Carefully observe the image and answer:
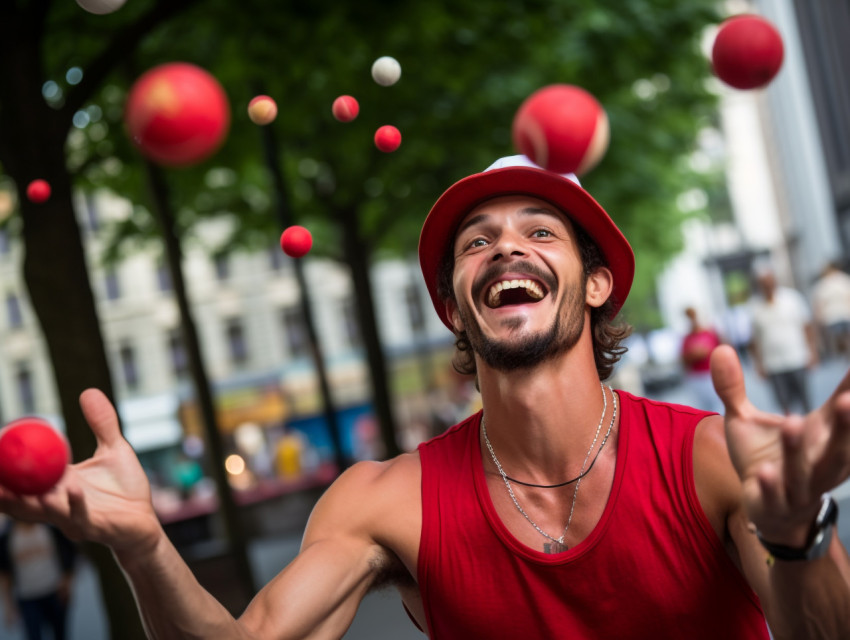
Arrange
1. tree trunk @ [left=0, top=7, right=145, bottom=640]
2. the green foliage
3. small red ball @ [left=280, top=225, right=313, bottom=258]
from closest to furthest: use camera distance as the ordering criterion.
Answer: small red ball @ [left=280, top=225, right=313, bottom=258] → tree trunk @ [left=0, top=7, right=145, bottom=640] → the green foliage

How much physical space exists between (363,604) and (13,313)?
34394 mm

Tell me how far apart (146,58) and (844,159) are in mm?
21312

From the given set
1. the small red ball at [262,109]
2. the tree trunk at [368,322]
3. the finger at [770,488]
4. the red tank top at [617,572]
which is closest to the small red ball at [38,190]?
the small red ball at [262,109]

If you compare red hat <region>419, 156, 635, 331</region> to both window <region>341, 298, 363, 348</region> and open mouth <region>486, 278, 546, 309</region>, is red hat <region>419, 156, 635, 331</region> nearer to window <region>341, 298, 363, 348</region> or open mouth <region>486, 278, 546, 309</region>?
open mouth <region>486, 278, 546, 309</region>

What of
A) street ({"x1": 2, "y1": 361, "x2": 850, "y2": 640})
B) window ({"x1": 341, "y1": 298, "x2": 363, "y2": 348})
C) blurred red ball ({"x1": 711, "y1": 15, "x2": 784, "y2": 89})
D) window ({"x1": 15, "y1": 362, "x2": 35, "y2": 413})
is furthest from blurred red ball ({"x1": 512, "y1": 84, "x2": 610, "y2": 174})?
window ({"x1": 15, "y1": 362, "x2": 35, "y2": 413})

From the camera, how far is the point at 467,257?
3209mm

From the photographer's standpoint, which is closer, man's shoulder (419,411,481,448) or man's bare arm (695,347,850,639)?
man's bare arm (695,347,850,639)

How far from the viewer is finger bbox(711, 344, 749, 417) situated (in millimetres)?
2139

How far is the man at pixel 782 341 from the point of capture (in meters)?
9.84

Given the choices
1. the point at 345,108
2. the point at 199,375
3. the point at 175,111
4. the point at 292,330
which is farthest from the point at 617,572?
the point at 292,330

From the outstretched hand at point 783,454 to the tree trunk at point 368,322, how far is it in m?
12.0

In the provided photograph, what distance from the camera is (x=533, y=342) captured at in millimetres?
2963

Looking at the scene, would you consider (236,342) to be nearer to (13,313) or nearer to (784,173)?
(13,313)

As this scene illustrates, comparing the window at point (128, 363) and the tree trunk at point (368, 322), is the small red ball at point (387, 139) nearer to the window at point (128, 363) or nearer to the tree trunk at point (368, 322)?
the tree trunk at point (368, 322)
